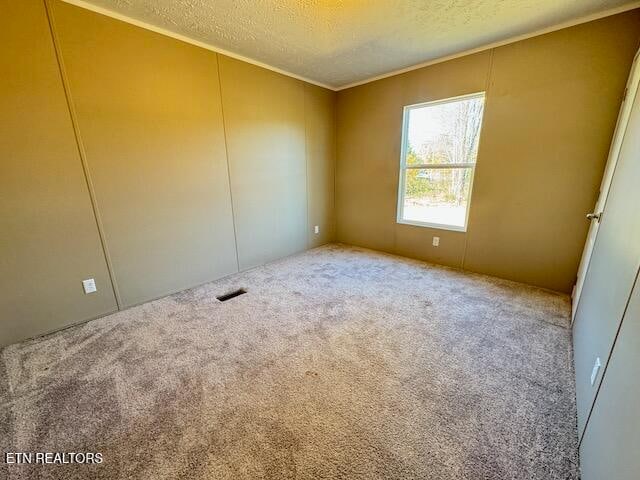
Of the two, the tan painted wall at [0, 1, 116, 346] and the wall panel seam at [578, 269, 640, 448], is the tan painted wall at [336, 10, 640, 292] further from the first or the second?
the tan painted wall at [0, 1, 116, 346]

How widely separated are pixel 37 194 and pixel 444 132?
3.96 metres

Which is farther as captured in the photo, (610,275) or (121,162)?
(121,162)

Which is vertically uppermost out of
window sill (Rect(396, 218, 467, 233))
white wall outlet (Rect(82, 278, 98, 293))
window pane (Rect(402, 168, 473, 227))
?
window pane (Rect(402, 168, 473, 227))

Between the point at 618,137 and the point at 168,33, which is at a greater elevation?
the point at 168,33

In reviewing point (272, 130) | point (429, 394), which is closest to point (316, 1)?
point (272, 130)

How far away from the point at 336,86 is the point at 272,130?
1360mm

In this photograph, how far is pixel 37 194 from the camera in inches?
75.4

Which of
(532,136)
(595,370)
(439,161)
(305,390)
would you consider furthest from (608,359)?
(439,161)

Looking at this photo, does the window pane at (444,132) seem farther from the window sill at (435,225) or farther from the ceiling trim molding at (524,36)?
the window sill at (435,225)

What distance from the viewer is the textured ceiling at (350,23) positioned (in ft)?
6.45

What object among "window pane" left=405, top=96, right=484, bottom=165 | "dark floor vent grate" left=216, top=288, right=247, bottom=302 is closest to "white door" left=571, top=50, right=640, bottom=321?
"window pane" left=405, top=96, right=484, bottom=165

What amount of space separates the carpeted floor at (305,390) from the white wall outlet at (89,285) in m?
A: 0.28

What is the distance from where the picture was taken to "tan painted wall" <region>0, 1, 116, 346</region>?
176 centimetres

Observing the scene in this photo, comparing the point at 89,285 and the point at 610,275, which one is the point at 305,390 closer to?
the point at 610,275
